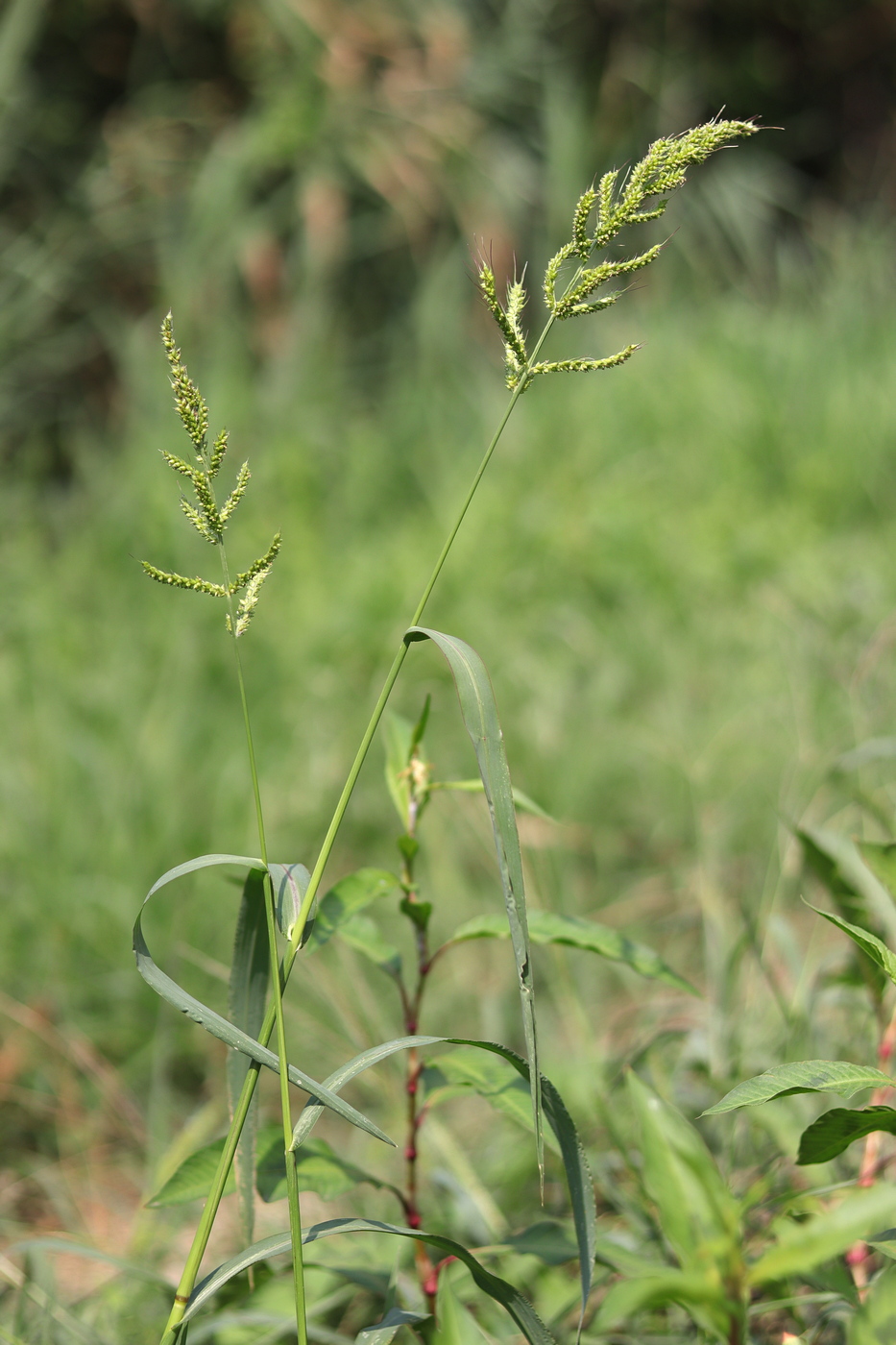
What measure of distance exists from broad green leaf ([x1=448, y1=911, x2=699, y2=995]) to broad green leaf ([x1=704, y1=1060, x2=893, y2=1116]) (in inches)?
5.6

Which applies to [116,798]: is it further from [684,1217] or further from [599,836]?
[684,1217]

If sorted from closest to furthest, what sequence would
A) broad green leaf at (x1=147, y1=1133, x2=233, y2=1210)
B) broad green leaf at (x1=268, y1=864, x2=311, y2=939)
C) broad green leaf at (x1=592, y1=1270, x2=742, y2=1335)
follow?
broad green leaf at (x1=592, y1=1270, x2=742, y2=1335) → broad green leaf at (x1=268, y1=864, x2=311, y2=939) → broad green leaf at (x1=147, y1=1133, x2=233, y2=1210)

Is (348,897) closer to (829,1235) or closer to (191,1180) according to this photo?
(191,1180)

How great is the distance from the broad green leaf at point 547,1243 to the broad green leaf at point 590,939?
18 centimetres

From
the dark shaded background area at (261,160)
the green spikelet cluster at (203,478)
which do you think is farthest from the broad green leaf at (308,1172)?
the dark shaded background area at (261,160)

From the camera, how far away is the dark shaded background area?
3.09 meters

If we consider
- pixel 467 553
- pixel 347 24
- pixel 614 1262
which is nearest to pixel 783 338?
pixel 467 553

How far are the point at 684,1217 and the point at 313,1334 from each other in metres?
0.37

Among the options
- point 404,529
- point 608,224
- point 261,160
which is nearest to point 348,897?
point 608,224

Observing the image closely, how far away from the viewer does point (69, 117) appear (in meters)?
3.42

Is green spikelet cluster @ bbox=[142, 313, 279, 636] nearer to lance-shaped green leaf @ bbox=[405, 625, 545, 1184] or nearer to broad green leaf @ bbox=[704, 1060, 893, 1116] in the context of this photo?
lance-shaped green leaf @ bbox=[405, 625, 545, 1184]

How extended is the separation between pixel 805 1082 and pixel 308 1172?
0.33 metres

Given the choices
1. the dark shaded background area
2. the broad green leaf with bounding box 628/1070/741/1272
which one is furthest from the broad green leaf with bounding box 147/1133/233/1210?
the dark shaded background area

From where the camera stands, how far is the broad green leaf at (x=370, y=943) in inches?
31.0
